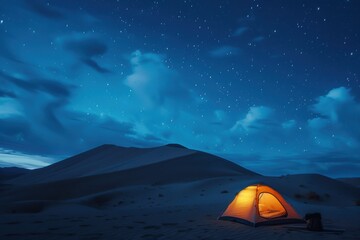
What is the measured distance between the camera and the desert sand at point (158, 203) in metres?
9.62

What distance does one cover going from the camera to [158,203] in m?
20.8

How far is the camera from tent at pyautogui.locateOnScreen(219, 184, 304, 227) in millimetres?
11211

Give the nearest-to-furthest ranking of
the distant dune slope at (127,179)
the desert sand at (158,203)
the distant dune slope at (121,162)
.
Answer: the desert sand at (158,203), the distant dune slope at (127,179), the distant dune slope at (121,162)

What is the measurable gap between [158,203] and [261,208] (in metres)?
10.4

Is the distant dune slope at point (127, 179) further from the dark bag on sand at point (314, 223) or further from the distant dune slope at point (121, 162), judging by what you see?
the dark bag on sand at point (314, 223)

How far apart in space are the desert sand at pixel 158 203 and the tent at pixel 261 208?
0.43 meters

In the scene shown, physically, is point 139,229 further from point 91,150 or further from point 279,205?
point 91,150

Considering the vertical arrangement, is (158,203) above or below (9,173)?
below

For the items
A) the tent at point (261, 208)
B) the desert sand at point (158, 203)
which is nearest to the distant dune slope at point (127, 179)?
the desert sand at point (158, 203)

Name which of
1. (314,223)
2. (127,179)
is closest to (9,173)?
(127,179)

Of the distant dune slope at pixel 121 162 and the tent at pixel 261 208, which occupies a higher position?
the distant dune slope at pixel 121 162

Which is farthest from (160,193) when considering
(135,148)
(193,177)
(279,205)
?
(135,148)

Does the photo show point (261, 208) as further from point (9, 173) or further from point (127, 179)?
point (9, 173)

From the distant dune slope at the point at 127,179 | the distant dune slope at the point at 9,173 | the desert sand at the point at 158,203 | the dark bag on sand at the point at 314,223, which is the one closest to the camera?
the desert sand at the point at 158,203
